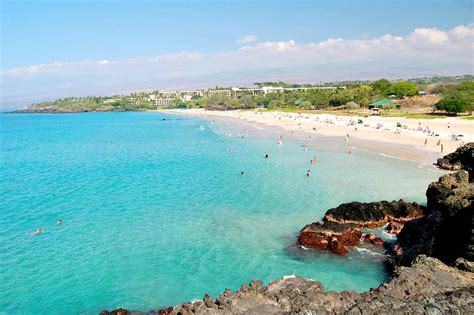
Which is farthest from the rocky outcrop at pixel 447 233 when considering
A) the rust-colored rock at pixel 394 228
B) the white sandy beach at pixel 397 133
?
the white sandy beach at pixel 397 133

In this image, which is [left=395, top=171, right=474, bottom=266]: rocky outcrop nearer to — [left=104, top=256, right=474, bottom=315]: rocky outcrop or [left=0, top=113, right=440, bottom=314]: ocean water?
[left=0, top=113, right=440, bottom=314]: ocean water

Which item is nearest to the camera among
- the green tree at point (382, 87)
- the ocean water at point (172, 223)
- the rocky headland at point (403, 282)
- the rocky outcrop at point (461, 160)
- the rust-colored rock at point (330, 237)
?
the rocky headland at point (403, 282)

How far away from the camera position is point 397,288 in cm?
1012

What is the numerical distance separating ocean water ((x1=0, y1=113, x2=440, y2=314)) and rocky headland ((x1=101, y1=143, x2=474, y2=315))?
152cm

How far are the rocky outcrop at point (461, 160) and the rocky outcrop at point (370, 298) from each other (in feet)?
50.7

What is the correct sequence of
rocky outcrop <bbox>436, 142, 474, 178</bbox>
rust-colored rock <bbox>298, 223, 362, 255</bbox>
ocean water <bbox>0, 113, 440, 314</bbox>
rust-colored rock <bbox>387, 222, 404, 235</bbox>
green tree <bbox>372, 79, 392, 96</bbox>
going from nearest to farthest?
ocean water <bbox>0, 113, 440, 314</bbox>, rust-colored rock <bbox>298, 223, 362, 255</bbox>, rust-colored rock <bbox>387, 222, 404, 235</bbox>, rocky outcrop <bbox>436, 142, 474, 178</bbox>, green tree <bbox>372, 79, 392, 96</bbox>

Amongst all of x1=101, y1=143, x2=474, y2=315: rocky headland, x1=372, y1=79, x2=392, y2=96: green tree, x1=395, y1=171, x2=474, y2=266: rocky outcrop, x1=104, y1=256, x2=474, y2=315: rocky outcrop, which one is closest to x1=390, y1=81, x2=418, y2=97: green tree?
x1=372, y1=79, x2=392, y2=96: green tree

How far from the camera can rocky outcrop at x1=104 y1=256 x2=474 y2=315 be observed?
8.52 meters

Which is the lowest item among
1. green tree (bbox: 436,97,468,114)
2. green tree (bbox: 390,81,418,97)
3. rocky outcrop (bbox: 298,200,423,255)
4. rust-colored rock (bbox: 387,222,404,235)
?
rust-colored rock (bbox: 387,222,404,235)

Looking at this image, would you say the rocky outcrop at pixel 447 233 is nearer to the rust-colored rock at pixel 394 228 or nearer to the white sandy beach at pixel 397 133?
the rust-colored rock at pixel 394 228

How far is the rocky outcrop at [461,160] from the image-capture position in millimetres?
25462

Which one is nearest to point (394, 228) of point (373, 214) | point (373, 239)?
point (373, 214)

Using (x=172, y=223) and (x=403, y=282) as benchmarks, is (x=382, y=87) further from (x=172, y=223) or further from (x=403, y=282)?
(x=403, y=282)

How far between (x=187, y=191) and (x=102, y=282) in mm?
15894
